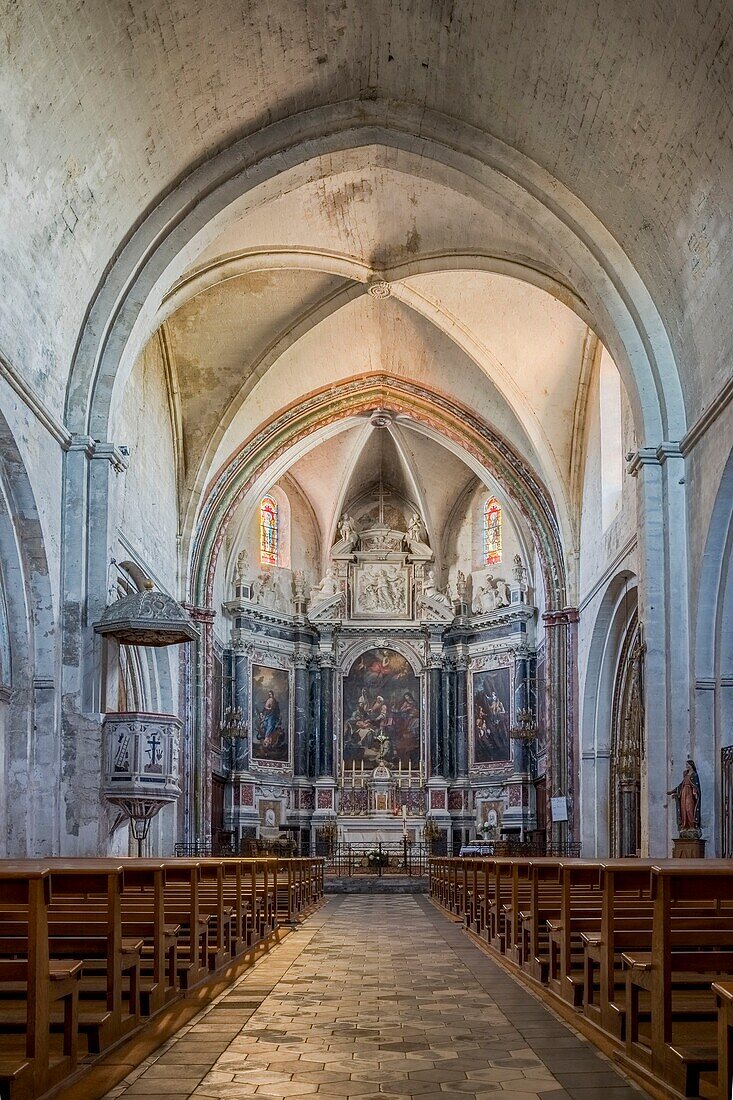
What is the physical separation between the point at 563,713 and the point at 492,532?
793 centimetres

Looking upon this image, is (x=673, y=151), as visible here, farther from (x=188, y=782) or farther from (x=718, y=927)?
(x=188, y=782)

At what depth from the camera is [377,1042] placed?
19.2 ft

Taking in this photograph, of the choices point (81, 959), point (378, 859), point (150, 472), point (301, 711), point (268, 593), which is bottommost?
point (378, 859)

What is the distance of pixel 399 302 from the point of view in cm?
2398

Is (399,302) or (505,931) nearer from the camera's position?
(505,931)

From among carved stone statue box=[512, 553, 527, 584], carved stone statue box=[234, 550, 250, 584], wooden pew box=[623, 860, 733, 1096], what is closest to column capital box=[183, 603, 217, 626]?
carved stone statue box=[234, 550, 250, 584]

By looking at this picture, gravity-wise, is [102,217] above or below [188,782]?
above

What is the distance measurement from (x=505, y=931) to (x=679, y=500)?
704 cm

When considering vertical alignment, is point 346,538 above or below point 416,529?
below

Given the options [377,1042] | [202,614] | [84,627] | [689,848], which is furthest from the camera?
[202,614]

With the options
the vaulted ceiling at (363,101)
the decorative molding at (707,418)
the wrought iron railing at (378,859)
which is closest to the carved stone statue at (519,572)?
the wrought iron railing at (378,859)

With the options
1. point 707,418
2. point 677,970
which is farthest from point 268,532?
point 677,970

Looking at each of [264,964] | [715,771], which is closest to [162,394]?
[715,771]

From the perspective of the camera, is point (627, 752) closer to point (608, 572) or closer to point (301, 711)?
point (608, 572)
